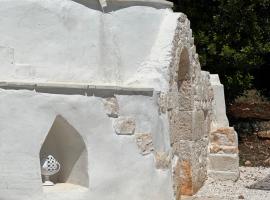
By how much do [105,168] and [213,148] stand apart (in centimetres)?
333

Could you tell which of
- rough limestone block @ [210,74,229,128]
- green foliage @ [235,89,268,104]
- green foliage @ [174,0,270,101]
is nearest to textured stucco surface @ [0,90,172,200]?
rough limestone block @ [210,74,229,128]

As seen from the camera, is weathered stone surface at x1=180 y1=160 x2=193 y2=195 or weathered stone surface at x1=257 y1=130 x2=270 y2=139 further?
weathered stone surface at x1=257 y1=130 x2=270 y2=139

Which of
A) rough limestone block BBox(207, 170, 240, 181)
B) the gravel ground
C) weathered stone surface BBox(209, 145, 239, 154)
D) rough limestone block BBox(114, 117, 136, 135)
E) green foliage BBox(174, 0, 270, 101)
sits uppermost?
green foliage BBox(174, 0, 270, 101)

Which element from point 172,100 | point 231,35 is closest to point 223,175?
point 172,100

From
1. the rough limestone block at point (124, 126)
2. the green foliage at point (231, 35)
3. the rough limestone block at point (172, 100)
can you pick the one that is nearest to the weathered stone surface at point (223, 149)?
the rough limestone block at point (172, 100)

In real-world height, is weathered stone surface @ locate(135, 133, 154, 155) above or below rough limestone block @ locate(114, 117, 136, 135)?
below

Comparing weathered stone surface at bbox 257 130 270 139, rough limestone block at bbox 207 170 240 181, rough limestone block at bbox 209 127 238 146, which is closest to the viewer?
rough limestone block at bbox 207 170 240 181

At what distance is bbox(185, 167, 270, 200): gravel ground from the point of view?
7172 millimetres

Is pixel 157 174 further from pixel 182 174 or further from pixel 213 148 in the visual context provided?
pixel 213 148

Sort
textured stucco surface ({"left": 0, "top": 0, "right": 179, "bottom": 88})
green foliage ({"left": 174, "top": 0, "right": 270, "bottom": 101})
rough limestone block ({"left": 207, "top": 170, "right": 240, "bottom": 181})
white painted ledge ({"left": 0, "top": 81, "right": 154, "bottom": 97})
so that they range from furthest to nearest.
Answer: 1. green foliage ({"left": 174, "top": 0, "right": 270, "bottom": 101})
2. rough limestone block ({"left": 207, "top": 170, "right": 240, "bottom": 181})
3. textured stucco surface ({"left": 0, "top": 0, "right": 179, "bottom": 88})
4. white painted ledge ({"left": 0, "top": 81, "right": 154, "bottom": 97})

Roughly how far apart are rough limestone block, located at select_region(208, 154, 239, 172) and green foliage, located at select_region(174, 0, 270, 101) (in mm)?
2942

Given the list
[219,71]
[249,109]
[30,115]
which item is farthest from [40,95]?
[249,109]

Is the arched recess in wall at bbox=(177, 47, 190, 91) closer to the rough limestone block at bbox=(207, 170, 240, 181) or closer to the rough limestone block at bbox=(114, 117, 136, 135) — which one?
the rough limestone block at bbox=(207, 170, 240, 181)

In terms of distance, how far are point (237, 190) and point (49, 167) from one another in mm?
3192
